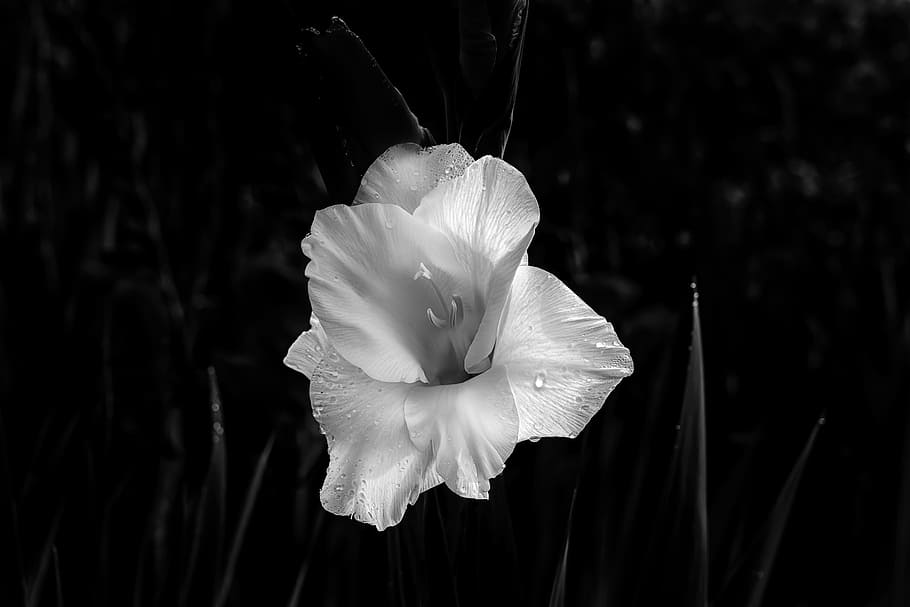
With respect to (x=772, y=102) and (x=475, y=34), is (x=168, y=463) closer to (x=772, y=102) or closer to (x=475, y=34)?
(x=475, y=34)

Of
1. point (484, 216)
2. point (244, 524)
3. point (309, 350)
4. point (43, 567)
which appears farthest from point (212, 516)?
point (484, 216)

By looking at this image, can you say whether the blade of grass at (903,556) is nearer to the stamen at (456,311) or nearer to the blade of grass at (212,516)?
the stamen at (456,311)

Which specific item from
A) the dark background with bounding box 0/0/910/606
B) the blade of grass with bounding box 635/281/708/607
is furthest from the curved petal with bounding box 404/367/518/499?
the blade of grass with bounding box 635/281/708/607

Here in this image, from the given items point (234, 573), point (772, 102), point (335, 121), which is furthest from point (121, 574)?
point (772, 102)

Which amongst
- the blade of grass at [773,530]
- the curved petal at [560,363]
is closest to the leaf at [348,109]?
the curved petal at [560,363]

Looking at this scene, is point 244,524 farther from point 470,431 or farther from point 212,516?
point 470,431

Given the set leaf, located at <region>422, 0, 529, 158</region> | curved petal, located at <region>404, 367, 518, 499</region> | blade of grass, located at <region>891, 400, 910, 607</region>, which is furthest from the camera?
blade of grass, located at <region>891, 400, 910, 607</region>

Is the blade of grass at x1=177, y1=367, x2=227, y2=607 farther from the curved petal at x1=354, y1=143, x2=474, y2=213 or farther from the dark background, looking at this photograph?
the curved petal at x1=354, y1=143, x2=474, y2=213
